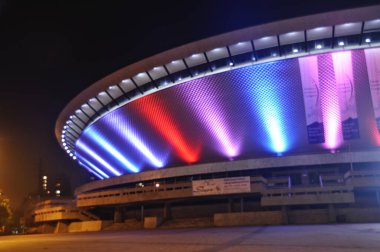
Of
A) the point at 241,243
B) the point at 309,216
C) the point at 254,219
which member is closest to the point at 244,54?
the point at 254,219

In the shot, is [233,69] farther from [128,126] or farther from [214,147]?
[128,126]

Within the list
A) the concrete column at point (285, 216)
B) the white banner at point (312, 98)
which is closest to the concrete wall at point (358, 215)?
the concrete column at point (285, 216)

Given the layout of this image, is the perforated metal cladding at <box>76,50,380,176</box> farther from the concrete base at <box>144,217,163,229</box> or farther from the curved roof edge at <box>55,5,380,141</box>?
the concrete base at <box>144,217,163,229</box>

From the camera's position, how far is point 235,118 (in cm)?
3747

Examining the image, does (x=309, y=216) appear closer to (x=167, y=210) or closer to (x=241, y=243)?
(x=167, y=210)

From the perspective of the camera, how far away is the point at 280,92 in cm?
3444

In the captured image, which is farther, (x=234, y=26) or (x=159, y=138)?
(x=159, y=138)

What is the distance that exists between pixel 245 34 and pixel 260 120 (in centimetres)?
852

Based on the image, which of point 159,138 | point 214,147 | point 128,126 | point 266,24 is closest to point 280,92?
point 266,24

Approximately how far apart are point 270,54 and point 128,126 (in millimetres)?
17769

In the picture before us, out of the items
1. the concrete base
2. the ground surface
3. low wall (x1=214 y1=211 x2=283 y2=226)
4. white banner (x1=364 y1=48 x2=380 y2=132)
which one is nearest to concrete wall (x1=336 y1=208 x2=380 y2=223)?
low wall (x1=214 y1=211 x2=283 y2=226)

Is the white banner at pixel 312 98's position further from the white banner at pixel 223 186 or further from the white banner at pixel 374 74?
the white banner at pixel 223 186

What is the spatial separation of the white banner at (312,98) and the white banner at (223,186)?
718 cm

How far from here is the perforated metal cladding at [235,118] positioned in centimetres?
3362
